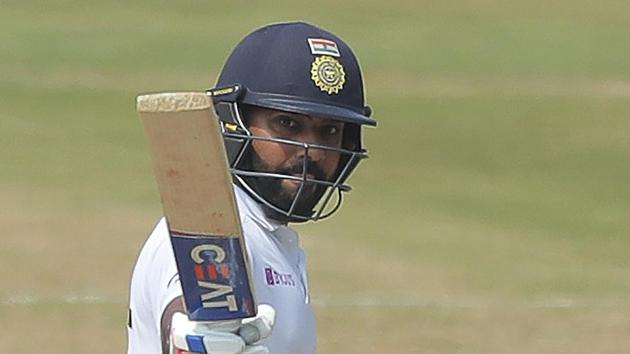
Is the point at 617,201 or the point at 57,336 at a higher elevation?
the point at 57,336

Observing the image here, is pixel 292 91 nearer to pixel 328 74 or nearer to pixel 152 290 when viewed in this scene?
pixel 328 74

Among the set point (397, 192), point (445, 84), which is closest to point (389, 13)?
point (445, 84)

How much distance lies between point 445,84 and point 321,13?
535 cm

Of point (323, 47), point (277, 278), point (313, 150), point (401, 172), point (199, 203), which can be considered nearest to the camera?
point (199, 203)

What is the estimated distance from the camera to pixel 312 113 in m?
3.14

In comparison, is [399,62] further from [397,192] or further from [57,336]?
[57,336]

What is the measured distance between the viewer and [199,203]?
2.43 metres

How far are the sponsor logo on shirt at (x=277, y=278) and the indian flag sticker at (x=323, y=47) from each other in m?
0.52

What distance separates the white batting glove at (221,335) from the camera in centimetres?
246

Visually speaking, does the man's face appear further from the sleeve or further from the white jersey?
the sleeve

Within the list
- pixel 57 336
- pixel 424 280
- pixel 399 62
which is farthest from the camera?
pixel 399 62

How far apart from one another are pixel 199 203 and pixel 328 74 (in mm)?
851

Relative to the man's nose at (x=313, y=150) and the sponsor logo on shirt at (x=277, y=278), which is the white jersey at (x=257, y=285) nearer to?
the sponsor logo on shirt at (x=277, y=278)

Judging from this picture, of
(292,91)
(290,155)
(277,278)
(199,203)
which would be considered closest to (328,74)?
(292,91)
